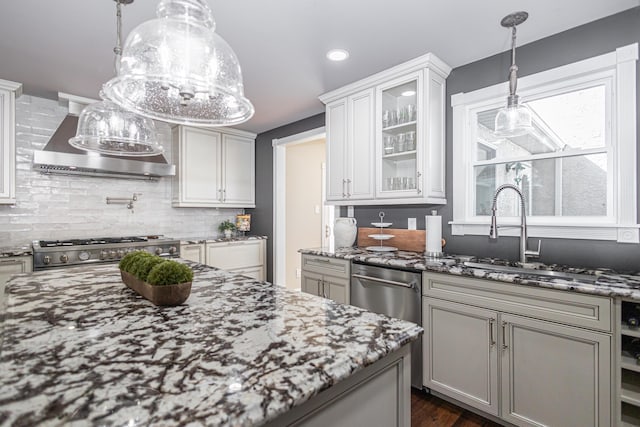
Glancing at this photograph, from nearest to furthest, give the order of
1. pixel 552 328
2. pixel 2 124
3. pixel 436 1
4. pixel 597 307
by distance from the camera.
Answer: pixel 597 307 → pixel 552 328 → pixel 436 1 → pixel 2 124

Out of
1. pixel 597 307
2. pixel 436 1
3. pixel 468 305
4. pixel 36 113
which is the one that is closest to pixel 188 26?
pixel 436 1

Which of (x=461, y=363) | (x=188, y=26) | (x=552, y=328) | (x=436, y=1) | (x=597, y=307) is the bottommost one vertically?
(x=461, y=363)

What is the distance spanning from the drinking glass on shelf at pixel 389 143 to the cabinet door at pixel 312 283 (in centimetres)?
125

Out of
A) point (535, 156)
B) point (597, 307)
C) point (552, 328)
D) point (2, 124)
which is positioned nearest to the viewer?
point (597, 307)

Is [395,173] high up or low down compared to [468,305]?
up

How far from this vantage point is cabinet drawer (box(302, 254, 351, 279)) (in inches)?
103

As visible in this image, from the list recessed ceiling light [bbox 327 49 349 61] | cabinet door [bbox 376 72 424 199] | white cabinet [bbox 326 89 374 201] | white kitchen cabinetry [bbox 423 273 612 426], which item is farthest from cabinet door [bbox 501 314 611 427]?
recessed ceiling light [bbox 327 49 349 61]

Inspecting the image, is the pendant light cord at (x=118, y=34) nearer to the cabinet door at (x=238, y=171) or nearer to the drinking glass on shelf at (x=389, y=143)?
the drinking glass on shelf at (x=389, y=143)

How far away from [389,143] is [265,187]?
7.28 ft

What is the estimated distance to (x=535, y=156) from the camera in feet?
7.46

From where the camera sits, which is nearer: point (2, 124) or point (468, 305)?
point (468, 305)

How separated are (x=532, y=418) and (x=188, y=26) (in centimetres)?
243

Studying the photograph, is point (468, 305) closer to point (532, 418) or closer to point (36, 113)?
point (532, 418)

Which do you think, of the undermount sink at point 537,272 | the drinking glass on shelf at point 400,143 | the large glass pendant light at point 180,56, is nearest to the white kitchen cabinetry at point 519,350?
the undermount sink at point 537,272
